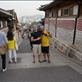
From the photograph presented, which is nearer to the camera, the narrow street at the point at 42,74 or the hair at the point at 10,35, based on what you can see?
the narrow street at the point at 42,74

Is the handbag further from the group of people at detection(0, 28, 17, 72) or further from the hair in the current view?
the hair

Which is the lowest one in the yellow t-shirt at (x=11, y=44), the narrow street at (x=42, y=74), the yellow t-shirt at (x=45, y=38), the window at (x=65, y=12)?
the narrow street at (x=42, y=74)

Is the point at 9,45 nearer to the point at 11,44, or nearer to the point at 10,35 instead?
the point at 11,44

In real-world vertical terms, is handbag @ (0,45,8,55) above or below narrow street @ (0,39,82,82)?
above

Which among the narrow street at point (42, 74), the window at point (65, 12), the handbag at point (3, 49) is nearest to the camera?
the narrow street at point (42, 74)

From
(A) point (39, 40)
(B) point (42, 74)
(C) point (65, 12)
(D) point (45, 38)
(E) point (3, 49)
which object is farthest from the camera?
(C) point (65, 12)

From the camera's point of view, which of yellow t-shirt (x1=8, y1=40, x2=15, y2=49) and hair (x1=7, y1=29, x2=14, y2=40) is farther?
yellow t-shirt (x1=8, y1=40, x2=15, y2=49)

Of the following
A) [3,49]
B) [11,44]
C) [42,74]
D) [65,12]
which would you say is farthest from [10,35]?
[65,12]

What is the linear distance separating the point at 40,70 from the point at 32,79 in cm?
126

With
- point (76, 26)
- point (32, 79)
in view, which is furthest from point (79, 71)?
point (76, 26)

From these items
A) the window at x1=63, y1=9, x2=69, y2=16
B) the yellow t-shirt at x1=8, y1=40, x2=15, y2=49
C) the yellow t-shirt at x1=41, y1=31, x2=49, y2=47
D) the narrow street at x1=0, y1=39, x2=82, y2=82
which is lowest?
the narrow street at x1=0, y1=39, x2=82, y2=82

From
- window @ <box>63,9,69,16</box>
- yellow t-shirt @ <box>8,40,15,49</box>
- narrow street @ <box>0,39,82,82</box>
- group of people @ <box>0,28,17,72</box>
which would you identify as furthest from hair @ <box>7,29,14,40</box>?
window @ <box>63,9,69,16</box>

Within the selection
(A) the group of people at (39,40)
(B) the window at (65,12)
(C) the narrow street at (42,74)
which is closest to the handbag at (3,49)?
(C) the narrow street at (42,74)

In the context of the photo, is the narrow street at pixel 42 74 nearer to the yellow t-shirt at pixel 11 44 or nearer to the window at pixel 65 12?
the yellow t-shirt at pixel 11 44
